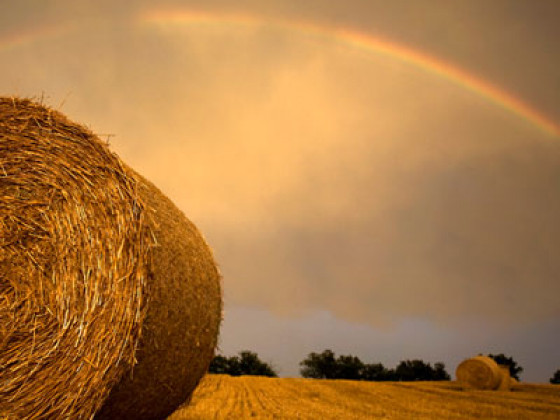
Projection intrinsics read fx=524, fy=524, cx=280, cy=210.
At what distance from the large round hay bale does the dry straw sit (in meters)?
16.3

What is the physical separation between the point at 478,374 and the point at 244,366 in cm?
1772

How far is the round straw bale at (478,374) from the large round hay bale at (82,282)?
16.3 meters

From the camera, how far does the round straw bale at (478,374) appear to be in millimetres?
18391

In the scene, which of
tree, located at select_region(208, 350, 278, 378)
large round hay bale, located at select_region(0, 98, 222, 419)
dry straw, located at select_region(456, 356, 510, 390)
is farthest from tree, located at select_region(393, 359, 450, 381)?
large round hay bale, located at select_region(0, 98, 222, 419)

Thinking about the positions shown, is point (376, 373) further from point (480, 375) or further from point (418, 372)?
point (480, 375)

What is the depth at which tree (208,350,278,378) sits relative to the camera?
3253 cm

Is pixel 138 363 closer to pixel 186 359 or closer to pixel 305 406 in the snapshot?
pixel 186 359

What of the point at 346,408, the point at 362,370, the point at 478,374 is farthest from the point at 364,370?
the point at 346,408

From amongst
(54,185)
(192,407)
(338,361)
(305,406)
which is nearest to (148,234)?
(54,185)

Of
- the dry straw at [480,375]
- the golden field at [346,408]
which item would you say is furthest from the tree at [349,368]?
the golden field at [346,408]

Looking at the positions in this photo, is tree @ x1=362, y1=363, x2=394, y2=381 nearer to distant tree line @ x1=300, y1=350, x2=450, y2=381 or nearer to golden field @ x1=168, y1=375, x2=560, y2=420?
distant tree line @ x1=300, y1=350, x2=450, y2=381

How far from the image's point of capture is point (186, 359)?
4.98 metres

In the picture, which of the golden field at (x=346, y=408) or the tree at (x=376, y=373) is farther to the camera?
the tree at (x=376, y=373)

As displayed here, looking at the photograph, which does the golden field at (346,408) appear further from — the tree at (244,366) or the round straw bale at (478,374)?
the tree at (244,366)
